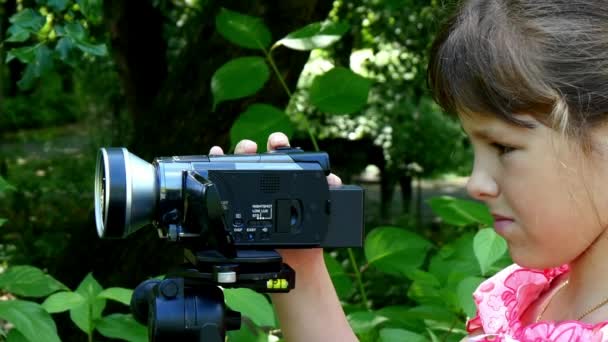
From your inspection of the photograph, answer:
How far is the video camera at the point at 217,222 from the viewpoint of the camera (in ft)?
4.52

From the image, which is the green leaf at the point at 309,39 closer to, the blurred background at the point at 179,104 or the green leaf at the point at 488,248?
the blurred background at the point at 179,104

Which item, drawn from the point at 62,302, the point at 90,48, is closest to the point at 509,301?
the point at 62,302

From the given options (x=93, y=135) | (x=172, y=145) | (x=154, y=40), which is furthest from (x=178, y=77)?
(x=93, y=135)

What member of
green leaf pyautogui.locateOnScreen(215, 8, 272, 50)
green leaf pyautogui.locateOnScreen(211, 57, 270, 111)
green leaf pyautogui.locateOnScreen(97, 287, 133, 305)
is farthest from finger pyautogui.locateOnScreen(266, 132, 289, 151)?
green leaf pyautogui.locateOnScreen(215, 8, 272, 50)

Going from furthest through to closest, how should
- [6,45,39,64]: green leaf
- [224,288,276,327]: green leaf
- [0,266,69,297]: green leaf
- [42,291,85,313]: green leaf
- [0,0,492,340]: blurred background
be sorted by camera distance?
1. [0,0,492,340]: blurred background
2. [6,45,39,64]: green leaf
3. [0,266,69,297]: green leaf
4. [42,291,85,313]: green leaf
5. [224,288,276,327]: green leaf

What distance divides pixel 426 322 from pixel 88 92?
29.1ft

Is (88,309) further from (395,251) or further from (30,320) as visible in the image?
(395,251)

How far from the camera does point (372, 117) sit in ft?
28.0

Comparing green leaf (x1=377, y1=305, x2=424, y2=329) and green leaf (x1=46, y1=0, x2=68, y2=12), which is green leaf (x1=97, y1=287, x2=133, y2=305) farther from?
green leaf (x1=46, y1=0, x2=68, y2=12)

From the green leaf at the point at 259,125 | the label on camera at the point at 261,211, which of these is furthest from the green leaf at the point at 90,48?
the label on camera at the point at 261,211

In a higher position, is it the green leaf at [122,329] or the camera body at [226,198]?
the camera body at [226,198]

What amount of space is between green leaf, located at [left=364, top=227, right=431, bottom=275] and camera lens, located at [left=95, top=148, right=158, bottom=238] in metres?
1.02

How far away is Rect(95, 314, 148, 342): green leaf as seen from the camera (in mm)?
2078

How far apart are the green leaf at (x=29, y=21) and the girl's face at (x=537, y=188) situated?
139 cm
